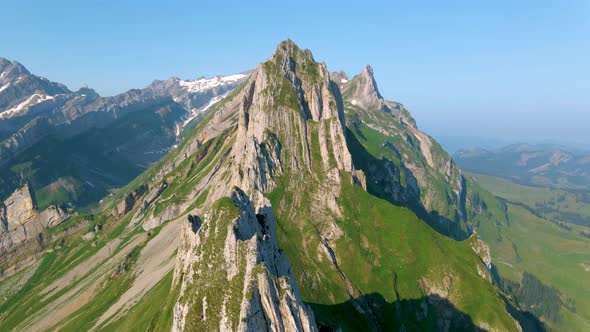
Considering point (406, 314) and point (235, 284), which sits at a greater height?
point (235, 284)

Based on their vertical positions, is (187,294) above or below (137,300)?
above

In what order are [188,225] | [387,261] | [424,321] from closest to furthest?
[188,225]
[424,321]
[387,261]

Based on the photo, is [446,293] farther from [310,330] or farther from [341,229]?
[310,330]

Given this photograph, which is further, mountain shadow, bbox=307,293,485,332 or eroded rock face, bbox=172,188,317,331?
mountain shadow, bbox=307,293,485,332

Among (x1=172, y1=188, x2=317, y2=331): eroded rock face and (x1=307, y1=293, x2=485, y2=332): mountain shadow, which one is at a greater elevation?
(x1=172, y1=188, x2=317, y2=331): eroded rock face

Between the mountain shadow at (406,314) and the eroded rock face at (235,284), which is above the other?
the eroded rock face at (235,284)

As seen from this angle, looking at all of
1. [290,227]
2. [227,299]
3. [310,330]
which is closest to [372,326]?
[290,227]

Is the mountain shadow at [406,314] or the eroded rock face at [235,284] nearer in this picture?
the eroded rock face at [235,284]

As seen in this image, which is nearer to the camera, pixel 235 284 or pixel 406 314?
pixel 235 284
